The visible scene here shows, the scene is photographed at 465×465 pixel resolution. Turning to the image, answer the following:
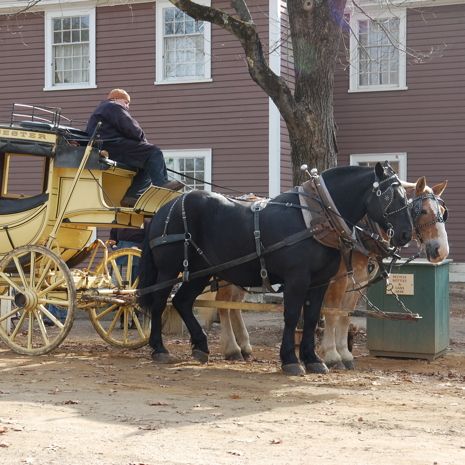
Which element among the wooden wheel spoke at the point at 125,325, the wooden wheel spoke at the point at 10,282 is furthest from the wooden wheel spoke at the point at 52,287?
the wooden wheel spoke at the point at 125,325

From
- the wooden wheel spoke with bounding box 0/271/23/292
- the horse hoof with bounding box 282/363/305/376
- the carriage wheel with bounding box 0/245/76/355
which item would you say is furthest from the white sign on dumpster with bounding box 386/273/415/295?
the wooden wheel spoke with bounding box 0/271/23/292

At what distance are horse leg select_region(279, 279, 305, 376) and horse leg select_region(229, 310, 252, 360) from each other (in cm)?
151

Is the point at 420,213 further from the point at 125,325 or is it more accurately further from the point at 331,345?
the point at 125,325

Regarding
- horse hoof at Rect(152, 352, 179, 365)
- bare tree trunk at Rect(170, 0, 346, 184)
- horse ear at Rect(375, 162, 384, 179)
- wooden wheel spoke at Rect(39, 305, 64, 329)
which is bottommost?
horse hoof at Rect(152, 352, 179, 365)

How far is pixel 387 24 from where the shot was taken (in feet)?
71.7

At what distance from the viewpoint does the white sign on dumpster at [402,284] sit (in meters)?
11.6

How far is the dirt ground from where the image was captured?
254 inches

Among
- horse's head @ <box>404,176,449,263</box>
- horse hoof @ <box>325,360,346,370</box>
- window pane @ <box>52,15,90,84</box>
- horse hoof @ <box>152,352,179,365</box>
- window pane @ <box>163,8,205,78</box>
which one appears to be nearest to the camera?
horse's head @ <box>404,176,449,263</box>

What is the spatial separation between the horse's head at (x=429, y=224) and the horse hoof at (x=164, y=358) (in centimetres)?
301

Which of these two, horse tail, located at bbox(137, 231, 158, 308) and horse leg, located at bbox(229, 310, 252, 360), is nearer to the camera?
horse tail, located at bbox(137, 231, 158, 308)

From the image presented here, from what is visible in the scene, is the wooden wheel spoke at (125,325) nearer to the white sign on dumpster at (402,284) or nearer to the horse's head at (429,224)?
the white sign on dumpster at (402,284)

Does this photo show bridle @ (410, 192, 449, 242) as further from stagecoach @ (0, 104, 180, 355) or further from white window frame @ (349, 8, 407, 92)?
white window frame @ (349, 8, 407, 92)

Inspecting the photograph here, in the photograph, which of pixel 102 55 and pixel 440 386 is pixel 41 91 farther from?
pixel 440 386

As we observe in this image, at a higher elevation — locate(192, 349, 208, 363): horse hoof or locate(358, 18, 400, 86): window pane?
locate(358, 18, 400, 86): window pane
